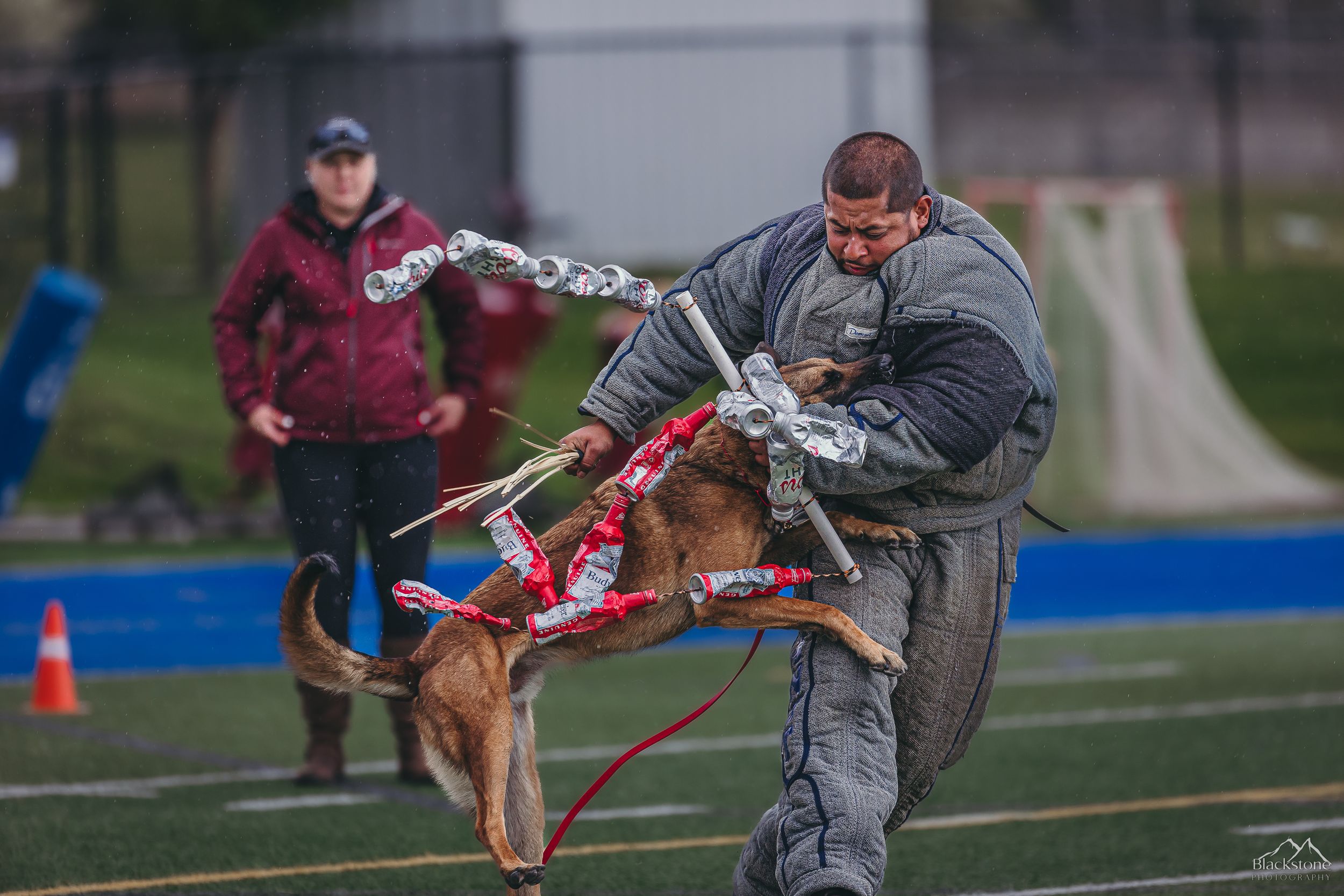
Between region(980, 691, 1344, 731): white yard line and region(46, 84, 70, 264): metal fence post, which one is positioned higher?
region(46, 84, 70, 264): metal fence post

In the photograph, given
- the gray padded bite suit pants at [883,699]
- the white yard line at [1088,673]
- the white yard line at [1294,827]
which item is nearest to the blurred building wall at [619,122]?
the white yard line at [1088,673]

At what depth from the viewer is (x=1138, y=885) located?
4809mm

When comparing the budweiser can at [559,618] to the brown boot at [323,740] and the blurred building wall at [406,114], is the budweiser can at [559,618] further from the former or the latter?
the blurred building wall at [406,114]

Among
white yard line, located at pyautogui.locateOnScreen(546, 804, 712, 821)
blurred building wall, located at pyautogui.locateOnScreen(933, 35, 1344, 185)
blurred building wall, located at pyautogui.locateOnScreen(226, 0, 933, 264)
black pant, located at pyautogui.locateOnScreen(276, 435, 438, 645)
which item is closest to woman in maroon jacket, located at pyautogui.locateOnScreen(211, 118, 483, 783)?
black pant, located at pyautogui.locateOnScreen(276, 435, 438, 645)

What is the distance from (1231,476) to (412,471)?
9891mm

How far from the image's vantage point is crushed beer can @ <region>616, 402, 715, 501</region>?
371 cm

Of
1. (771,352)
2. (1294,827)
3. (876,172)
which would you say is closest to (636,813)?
(1294,827)

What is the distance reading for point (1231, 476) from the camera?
1384 cm

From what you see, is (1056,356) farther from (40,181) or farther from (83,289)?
(40,181)

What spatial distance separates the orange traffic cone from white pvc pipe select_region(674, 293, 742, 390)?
177 inches

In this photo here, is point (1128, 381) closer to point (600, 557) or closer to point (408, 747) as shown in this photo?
point (408, 747)

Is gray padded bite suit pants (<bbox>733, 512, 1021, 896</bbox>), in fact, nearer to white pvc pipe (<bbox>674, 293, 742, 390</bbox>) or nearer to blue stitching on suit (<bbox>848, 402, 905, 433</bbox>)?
blue stitching on suit (<bbox>848, 402, 905, 433</bbox>)

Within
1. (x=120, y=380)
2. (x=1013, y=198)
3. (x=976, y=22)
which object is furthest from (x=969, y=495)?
(x=976, y=22)

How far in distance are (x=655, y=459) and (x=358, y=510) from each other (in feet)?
7.48
